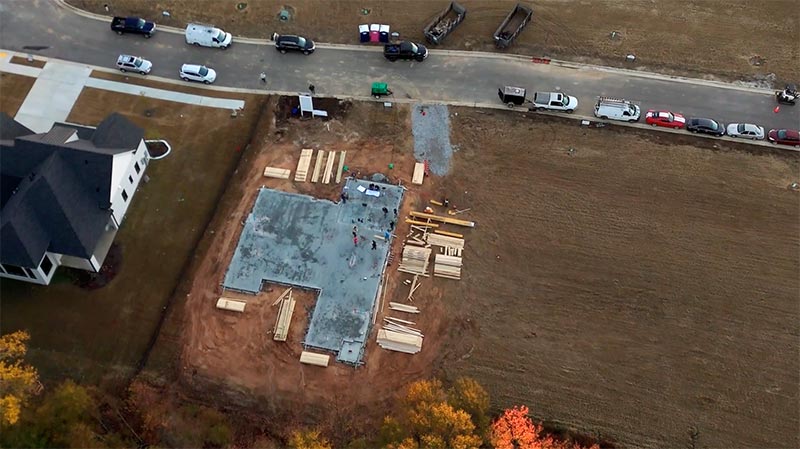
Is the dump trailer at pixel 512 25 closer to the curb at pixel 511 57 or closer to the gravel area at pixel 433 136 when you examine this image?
the curb at pixel 511 57

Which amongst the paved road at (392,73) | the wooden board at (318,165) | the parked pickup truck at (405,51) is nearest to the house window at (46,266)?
the wooden board at (318,165)

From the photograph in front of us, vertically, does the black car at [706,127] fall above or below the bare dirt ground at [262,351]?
above

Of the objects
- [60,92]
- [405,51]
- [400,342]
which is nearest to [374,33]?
[405,51]

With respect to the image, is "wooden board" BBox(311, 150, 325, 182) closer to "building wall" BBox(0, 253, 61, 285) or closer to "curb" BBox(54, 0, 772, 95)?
"curb" BBox(54, 0, 772, 95)

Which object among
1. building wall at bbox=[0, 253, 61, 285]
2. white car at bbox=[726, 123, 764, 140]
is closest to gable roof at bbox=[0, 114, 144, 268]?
building wall at bbox=[0, 253, 61, 285]

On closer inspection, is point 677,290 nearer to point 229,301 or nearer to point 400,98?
point 400,98
